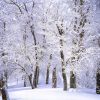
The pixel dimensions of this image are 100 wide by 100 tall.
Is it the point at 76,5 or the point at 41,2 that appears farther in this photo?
the point at 41,2

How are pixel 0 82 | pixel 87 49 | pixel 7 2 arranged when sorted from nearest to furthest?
1. pixel 0 82
2. pixel 87 49
3. pixel 7 2

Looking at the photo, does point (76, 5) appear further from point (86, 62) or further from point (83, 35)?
point (86, 62)

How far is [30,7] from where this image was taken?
89.5 ft

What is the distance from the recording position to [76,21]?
22.0m

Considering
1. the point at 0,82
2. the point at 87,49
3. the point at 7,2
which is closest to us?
the point at 0,82

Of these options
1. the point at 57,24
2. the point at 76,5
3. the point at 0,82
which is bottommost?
the point at 0,82

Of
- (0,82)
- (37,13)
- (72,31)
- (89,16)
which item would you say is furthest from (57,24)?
(0,82)

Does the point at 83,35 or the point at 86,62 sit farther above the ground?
the point at 83,35

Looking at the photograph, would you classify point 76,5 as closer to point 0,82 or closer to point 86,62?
point 86,62

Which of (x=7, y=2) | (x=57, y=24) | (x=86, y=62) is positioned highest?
(x=7, y=2)

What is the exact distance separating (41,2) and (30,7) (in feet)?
4.41

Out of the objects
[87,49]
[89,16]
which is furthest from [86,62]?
[89,16]

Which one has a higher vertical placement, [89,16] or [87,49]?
[89,16]

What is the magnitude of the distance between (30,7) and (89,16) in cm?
812
